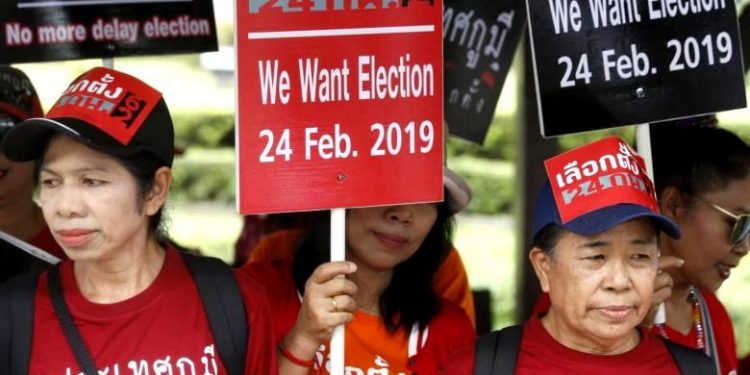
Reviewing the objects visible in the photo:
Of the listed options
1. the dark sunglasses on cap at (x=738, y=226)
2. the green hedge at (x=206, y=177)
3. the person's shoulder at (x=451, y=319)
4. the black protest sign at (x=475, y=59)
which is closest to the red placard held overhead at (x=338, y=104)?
the person's shoulder at (x=451, y=319)

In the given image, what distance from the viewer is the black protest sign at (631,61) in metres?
3.39

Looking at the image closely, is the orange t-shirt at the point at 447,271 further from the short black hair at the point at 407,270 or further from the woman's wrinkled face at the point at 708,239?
the woman's wrinkled face at the point at 708,239

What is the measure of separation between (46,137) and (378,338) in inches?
42.2

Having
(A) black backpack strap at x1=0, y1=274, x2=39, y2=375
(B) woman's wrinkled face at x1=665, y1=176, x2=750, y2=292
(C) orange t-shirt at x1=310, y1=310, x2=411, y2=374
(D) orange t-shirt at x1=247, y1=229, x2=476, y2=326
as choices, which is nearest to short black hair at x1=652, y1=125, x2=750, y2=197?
(B) woman's wrinkled face at x1=665, y1=176, x2=750, y2=292

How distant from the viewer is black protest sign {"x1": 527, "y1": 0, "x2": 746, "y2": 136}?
339 cm

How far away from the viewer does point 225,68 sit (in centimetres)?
1435

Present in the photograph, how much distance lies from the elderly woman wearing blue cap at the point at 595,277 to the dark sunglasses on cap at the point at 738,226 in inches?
27.3

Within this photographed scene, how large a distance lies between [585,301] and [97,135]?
3.95 ft

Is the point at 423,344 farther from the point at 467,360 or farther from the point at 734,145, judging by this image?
the point at 734,145

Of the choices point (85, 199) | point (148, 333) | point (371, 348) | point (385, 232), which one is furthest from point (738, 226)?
point (85, 199)

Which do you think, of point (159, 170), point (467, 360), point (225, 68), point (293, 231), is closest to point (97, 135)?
point (159, 170)

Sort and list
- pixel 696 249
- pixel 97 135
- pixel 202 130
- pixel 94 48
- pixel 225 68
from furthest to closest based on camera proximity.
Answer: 1. pixel 225 68
2. pixel 202 130
3. pixel 94 48
4. pixel 696 249
5. pixel 97 135

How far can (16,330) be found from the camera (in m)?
2.98

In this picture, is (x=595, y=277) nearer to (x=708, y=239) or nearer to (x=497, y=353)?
(x=497, y=353)
